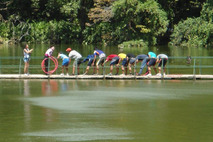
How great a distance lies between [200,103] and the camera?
2266 cm

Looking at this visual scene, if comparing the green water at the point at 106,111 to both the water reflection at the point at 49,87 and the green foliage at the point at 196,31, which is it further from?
the green foliage at the point at 196,31

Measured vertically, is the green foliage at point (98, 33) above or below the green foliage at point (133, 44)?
above

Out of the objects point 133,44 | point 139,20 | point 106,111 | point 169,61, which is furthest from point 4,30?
point 106,111

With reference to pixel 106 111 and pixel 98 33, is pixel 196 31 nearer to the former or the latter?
pixel 98 33

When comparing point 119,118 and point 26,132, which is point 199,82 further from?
point 26,132

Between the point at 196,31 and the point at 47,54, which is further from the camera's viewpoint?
the point at 196,31

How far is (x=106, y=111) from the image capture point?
67.9ft

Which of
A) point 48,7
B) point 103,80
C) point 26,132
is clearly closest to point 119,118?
point 26,132

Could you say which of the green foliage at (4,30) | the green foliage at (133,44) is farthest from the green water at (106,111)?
the green foliage at (4,30)

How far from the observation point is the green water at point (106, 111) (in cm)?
1698

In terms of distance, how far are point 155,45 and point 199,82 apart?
4074 centimetres

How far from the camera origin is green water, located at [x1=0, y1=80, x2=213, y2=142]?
16984 mm

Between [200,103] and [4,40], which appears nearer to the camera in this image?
[200,103]

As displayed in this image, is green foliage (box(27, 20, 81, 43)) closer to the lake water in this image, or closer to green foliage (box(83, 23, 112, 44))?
green foliage (box(83, 23, 112, 44))
